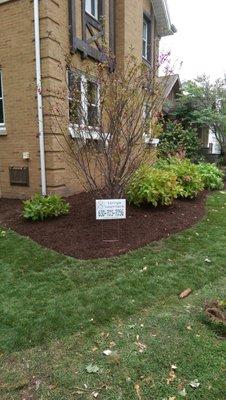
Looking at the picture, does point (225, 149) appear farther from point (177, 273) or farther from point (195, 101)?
point (177, 273)

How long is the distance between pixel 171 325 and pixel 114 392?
102cm

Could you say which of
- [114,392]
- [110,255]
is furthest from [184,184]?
[114,392]

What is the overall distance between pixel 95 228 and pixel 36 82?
3.88m

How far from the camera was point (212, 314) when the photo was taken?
134 inches

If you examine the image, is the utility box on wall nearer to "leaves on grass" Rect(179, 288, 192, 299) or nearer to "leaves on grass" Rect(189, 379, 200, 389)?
"leaves on grass" Rect(179, 288, 192, 299)

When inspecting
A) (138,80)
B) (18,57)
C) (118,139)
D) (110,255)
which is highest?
(18,57)

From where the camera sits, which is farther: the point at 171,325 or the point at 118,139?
the point at 118,139

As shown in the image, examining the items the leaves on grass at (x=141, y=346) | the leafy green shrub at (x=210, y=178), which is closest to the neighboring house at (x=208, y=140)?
the leafy green shrub at (x=210, y=178)

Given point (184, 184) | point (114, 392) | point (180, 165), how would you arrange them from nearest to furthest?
point (114, 392)
point (184, 184)
point (180, 165)

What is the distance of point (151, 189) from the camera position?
256 inches

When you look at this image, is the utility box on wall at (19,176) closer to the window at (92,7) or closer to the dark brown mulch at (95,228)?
the dark brown mulch at (95,228)

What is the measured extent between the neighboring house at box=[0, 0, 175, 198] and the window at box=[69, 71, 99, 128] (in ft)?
3.17

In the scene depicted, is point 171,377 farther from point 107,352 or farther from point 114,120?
point 114,120

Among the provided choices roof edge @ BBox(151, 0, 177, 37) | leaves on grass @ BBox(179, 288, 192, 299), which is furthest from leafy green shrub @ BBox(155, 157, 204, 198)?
roof edge @ BBox(151, 0, 177, 37)
